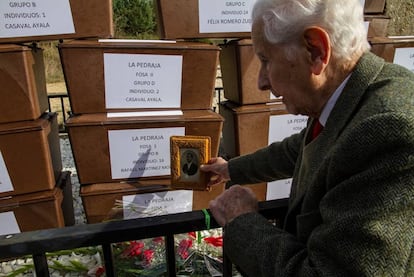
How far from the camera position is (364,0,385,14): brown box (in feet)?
6.08

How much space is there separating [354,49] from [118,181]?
1.17 meters

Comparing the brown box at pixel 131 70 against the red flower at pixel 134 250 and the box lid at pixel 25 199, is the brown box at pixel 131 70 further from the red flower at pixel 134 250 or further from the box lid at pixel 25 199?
the red flower at pixel 134 250

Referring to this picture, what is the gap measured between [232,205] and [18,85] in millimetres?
1035

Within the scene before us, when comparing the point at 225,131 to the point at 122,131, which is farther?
the point at 225,131

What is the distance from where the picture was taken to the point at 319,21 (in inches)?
30.7

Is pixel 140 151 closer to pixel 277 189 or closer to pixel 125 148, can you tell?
pixel 125 148

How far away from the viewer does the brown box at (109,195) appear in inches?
65.4

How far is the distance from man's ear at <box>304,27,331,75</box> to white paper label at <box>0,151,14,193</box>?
53.4 inches

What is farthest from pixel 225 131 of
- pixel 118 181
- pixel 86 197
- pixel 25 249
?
pixel 25 249

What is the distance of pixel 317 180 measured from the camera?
0.80 meters

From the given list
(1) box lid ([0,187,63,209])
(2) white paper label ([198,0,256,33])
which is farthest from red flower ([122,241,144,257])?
(2) white paper label ([198,0,256,33])

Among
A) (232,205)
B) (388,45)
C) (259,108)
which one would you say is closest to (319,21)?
(232,205)

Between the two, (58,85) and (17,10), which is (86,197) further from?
(58,85)

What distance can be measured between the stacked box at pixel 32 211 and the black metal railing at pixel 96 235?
0.97 metres
